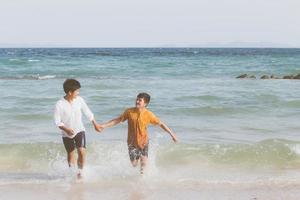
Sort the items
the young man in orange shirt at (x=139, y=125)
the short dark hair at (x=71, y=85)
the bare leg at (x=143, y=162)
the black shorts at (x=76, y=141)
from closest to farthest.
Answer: the short dark hair at (x=71, y=85), the black shorts at (x=76, y=141), the young man in orange shirt at (x=139, y=125), the bare leg at (x=143, y=162)

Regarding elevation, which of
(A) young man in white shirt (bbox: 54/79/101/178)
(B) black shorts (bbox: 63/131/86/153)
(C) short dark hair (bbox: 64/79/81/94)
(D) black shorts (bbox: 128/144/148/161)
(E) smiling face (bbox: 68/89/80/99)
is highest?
(C) short dark hair (bbox: 64/79/81/94)

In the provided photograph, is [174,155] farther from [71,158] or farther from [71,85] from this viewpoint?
[71,85]

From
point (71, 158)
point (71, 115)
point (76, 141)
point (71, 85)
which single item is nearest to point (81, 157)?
point (71, 158)

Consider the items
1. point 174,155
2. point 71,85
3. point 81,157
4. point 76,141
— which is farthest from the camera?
point 174,155

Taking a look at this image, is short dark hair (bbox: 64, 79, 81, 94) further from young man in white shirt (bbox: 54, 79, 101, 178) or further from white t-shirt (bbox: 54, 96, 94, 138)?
white t-shirt (bbox: 54, 96, 94, 138)

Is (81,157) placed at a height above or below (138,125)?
below

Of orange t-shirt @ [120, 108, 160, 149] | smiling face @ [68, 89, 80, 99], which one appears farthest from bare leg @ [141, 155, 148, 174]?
smiling face @ [68, 89, 80, 99]

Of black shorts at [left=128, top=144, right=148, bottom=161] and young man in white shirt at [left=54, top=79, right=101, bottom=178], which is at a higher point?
young man in white shirt at [left=54, top=79, right=101, bottom=178]

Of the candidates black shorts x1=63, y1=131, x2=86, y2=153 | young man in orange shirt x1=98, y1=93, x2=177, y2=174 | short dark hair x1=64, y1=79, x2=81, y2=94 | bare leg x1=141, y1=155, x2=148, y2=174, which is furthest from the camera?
bare leg x1=141, y1=155, x2=148, y2=174

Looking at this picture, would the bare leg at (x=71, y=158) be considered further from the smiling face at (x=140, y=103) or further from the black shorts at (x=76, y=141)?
the smiling face at (x=140, y=103)

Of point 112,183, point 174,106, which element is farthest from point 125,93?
point 112,183

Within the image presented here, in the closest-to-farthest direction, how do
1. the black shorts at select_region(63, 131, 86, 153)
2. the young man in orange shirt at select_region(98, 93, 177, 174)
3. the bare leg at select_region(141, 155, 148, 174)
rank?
1. the black shorts at select_region(63, 131, 86, 153)
2. the young man in orange shirt at select_region(98, 93, 177, 174)
3. the bare leg at select_region(141, 155, 148, 174)

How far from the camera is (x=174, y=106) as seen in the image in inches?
583

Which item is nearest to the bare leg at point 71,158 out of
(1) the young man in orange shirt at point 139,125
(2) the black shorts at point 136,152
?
(1) the young man in orange shirt at point 139,125
